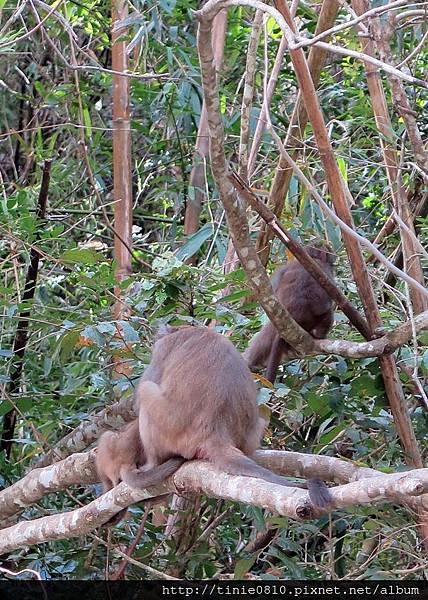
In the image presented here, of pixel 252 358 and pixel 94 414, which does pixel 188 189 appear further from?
pixel 94 414

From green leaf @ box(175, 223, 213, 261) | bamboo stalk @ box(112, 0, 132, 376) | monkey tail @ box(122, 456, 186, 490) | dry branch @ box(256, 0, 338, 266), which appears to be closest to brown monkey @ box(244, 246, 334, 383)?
dry branch @ box(256, 0, 338, 266)

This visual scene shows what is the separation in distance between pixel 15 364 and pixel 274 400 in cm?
122

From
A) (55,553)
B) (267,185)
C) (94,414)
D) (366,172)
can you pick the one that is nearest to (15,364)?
(94,414)

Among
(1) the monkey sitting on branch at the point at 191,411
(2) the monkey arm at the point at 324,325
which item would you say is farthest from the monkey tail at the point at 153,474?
(2) the monkey arm at the point at 324,325

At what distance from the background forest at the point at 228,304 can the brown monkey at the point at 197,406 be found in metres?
0.23

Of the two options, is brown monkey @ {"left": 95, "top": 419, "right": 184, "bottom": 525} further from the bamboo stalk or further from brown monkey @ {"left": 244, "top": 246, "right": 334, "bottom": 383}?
the bamboo stalk

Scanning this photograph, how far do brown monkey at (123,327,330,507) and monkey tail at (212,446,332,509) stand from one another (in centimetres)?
5

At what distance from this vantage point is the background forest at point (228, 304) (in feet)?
12.4

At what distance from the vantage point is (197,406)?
11.2ft

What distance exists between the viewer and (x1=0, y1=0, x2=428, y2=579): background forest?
149 inches

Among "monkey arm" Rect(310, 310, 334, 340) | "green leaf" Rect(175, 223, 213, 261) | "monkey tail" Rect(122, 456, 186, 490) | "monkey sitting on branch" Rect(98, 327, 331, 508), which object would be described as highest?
"green leaf" Rect(175, 223, 213, 261)

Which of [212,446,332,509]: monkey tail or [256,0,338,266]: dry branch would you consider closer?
[212,446,332,509]: monkey tail

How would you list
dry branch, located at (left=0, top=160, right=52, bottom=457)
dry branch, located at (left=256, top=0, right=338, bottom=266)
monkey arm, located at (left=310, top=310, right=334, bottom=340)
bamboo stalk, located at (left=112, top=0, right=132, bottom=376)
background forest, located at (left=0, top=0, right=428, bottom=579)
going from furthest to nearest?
bamboo stalk, located at (left=112, top=0, right=132, bottom=376) → monkey arm, located at (left=310, top=310, right=334, bottom=340) → dry branch, located at (left=0, top=160, right=52, bottom=457) → dry branch, located at (left=256, top=0, right=338, bottom=266) → background forest, located at (left=0, top=0, right=428, bottom=579)

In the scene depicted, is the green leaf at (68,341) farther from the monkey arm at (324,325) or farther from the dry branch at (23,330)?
the monkey arm at (324,325)
